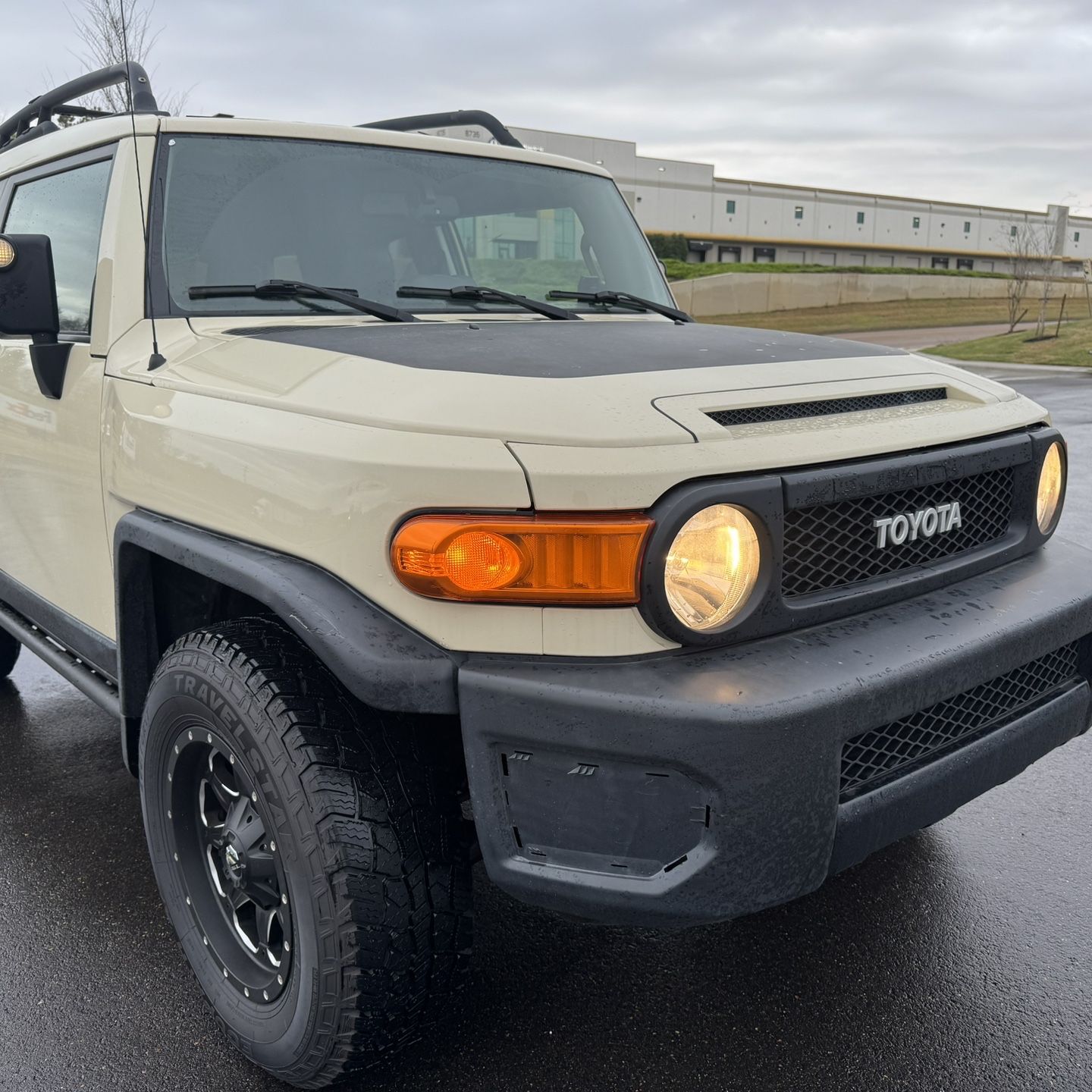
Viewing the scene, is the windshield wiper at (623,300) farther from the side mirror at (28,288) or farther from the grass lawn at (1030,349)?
the grass lawn at (1030,349)

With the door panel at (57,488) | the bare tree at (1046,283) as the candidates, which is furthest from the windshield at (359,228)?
the bare tree at (1046,283)

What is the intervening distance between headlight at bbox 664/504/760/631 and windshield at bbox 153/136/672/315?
1.36m

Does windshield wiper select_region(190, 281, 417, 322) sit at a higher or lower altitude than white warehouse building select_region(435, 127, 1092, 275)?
lower

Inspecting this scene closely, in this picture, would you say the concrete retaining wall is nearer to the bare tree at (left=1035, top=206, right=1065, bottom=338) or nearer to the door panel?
the bare tree at (left=1035, top=206, right=1065, bottom=338)

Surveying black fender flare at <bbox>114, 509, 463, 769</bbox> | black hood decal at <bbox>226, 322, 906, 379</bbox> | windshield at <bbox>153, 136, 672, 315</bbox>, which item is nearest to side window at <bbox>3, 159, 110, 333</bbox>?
windshield at <bbox>153, 136, 672, 315</bbox>

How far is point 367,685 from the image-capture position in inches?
71.7

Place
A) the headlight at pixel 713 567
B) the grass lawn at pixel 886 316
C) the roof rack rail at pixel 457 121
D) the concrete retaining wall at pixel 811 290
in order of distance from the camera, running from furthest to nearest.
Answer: the concrete retaining wall at pixel 811 290, the grass lawn at pixel 886 316, the roof rack rail at pixel 457 121, the headlight at pixel 713 567

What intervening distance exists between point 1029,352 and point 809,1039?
2387 cm

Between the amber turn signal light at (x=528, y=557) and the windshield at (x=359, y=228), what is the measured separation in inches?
46.6

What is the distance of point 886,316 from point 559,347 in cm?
3800

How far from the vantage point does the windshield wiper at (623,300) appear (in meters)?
3.36

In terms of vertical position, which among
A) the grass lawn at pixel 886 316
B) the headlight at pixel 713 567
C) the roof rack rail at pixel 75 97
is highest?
the roof rack rail at pixel 75 97

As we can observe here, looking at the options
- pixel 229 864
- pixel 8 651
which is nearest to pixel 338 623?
pixel 229 864

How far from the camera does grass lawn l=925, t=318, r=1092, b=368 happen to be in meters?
22.2
